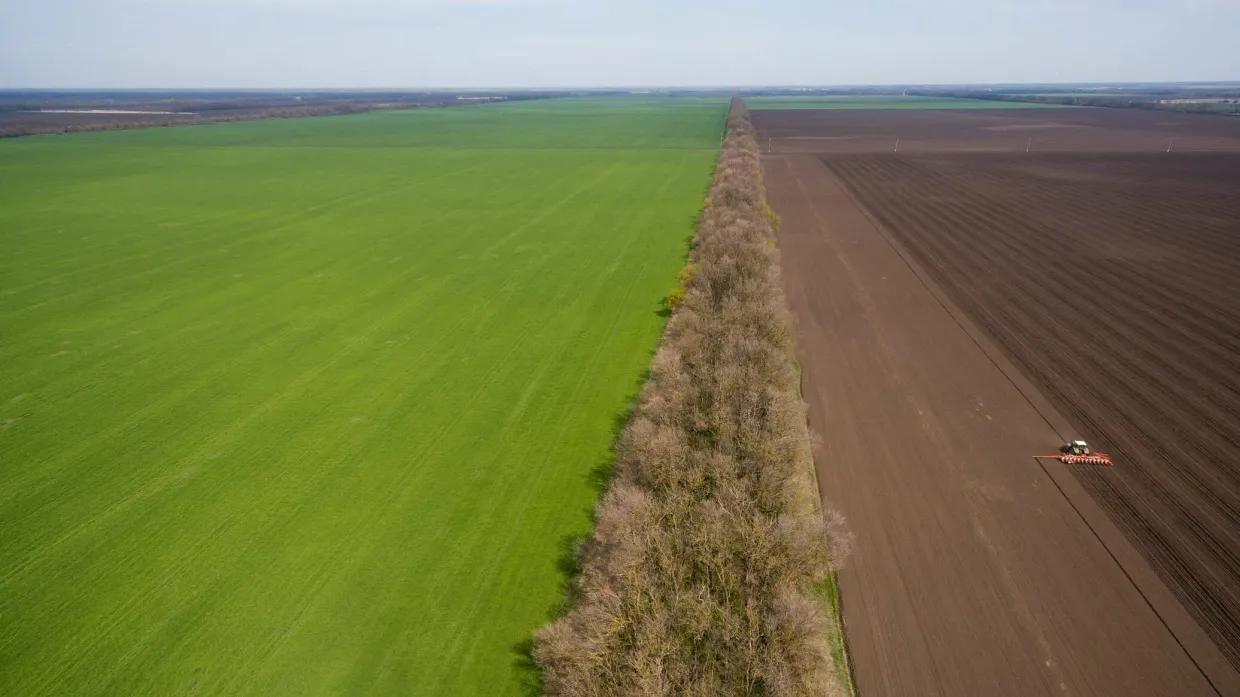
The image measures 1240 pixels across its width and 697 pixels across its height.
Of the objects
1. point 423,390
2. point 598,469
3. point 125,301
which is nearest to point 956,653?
point 598,469

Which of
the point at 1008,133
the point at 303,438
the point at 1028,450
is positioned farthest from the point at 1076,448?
the point at 1008,133

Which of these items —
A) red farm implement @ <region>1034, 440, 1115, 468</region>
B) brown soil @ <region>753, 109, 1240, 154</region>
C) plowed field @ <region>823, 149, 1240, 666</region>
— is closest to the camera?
plowed field @ <region>823, 149, 1240, 666</region>

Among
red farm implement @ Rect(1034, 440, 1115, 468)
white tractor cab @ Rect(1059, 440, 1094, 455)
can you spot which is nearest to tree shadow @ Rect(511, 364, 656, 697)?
red farm implement @ Rect(1034, 440, 1115, 468)

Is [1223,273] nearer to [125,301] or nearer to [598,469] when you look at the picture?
[598,469]

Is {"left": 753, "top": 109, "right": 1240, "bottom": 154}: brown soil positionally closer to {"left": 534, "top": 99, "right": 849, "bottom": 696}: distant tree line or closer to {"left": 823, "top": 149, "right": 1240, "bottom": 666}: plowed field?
{"left": 823, "top": 149, "right": 1240, "bottom": 666}: plowed field

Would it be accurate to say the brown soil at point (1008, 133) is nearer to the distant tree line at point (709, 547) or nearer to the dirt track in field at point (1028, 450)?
the dirt track in field at point (1028, 450)

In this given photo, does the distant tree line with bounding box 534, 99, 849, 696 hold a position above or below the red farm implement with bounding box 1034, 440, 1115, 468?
above
